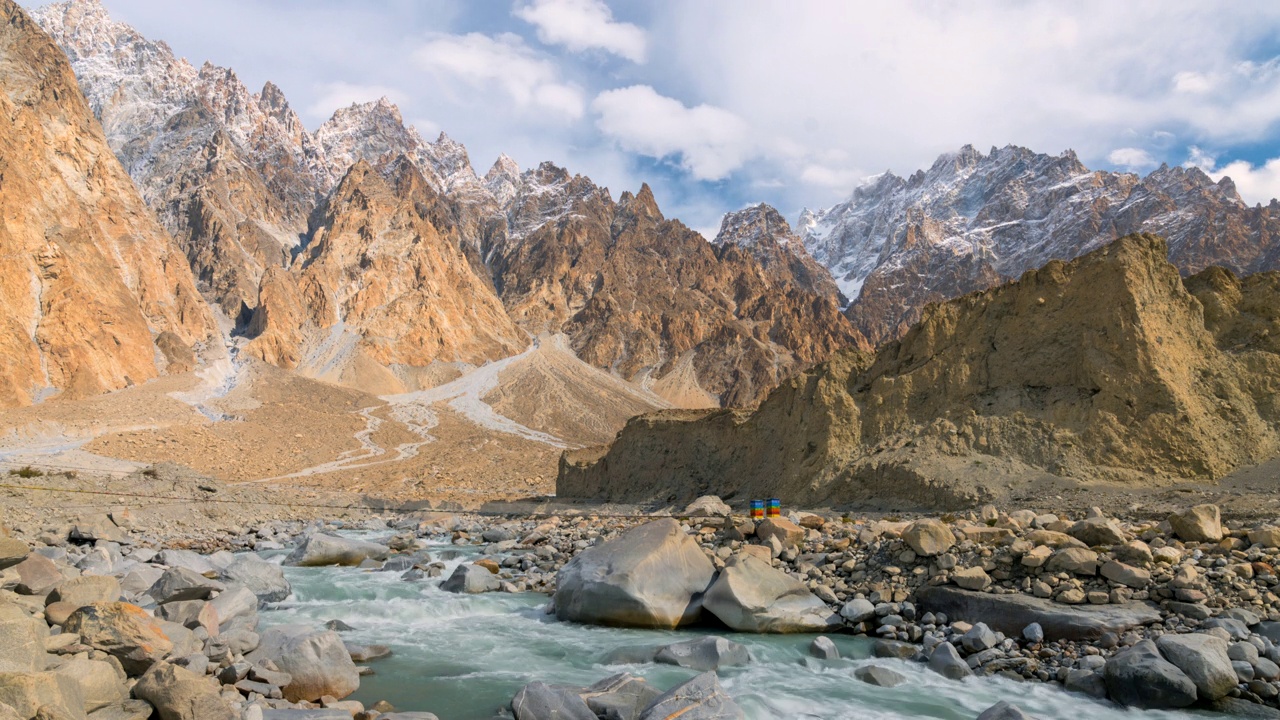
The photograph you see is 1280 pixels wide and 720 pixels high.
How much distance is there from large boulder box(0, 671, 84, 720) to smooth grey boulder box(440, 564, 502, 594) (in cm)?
1122

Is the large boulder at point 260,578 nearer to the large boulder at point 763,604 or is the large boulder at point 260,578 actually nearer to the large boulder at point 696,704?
the large boulder at point 763,604

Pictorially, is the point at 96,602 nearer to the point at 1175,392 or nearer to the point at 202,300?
the point at 1175,392

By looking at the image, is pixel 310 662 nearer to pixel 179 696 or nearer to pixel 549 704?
pixel 179 696

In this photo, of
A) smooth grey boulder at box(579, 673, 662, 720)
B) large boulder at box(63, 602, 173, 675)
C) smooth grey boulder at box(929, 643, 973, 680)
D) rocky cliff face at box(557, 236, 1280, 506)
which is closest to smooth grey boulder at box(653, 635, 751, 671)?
smooth grey boulder at box(579, 673, 662, 720)

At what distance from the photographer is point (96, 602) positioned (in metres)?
9.29

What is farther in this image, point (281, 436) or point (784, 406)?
point (281, 436)

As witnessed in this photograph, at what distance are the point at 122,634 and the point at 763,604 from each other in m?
10.3

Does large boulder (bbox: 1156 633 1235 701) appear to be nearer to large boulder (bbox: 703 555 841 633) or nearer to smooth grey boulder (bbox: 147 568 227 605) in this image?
large boulder (bbox: 703 555 841 633)

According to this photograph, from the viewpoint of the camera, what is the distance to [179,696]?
7770 mm

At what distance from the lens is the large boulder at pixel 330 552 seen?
853 inches

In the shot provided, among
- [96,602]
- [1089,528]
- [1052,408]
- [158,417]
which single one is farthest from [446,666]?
[158,417]

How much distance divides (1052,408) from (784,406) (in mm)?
14832

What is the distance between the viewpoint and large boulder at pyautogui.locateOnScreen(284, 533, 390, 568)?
21.7 meters

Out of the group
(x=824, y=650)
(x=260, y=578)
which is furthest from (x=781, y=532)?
(x=260, y=578)
